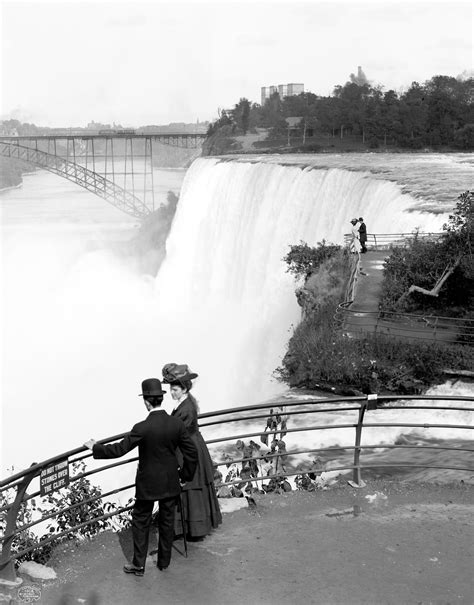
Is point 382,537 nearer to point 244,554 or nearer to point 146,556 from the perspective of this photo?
point 244,554

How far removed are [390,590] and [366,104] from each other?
274ft

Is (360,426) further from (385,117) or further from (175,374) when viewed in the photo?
(385,117)

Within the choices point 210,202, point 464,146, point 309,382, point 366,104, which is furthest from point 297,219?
point 366,104

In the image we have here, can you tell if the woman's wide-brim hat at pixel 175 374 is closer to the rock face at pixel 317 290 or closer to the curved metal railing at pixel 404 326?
the curved metal railing at pixel 404 326

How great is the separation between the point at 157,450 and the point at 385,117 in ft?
240

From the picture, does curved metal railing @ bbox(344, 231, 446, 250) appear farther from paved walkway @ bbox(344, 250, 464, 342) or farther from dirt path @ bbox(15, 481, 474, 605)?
dirt path @ bbox(15, 481, 474, 605)

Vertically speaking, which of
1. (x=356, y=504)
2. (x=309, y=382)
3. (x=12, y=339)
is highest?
(x=356, y=504)

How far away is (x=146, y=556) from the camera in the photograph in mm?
6172

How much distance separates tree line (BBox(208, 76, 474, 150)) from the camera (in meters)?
72.8

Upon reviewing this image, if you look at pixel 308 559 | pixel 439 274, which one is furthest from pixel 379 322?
pixel 308 559

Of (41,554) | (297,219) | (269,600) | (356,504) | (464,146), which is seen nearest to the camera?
(269,600)

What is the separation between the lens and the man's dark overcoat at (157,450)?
5.94 m

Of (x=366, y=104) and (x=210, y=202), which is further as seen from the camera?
(x=366, y=104)

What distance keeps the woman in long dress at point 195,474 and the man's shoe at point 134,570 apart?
18.5 inches
